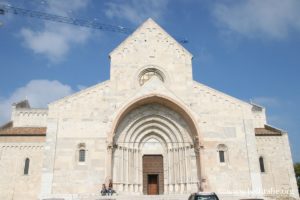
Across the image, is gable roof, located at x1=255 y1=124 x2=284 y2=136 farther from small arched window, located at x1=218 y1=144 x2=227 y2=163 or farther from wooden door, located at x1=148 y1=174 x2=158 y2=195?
wooden door, located at x1=148 y1=174 x2=158 y2=195

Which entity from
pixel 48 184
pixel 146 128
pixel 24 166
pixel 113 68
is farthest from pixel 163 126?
pixel 24 166

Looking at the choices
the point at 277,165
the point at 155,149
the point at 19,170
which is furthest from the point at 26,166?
the point at 277,165

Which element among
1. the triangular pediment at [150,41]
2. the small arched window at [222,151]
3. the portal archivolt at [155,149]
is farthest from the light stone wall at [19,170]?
the small arched window at [222,151]

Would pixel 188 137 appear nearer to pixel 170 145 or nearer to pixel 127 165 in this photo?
pixel 170 145

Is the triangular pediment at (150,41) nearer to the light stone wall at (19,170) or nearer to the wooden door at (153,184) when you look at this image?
the wooden door at (153,184)

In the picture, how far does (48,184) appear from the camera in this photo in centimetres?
1864

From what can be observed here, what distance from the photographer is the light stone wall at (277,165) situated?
23.0 m

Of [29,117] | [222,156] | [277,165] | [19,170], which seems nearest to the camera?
[222,156]

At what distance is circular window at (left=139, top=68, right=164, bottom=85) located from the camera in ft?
73.4

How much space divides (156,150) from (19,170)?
10706 mm

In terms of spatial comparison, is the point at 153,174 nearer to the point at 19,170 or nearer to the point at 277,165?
the point at 277,165

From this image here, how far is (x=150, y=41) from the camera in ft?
75.7

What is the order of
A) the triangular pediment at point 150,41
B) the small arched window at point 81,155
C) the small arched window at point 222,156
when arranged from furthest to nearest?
1. the triangular pediment at point 150,41
2. the small arched window at point 222,156
3. the small arched window at point 81,155

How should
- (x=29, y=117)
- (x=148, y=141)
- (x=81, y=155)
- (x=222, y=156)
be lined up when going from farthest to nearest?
(x=29, y=117), (x=148, y=141), (x=222, y=156), (x=81, y=155)
